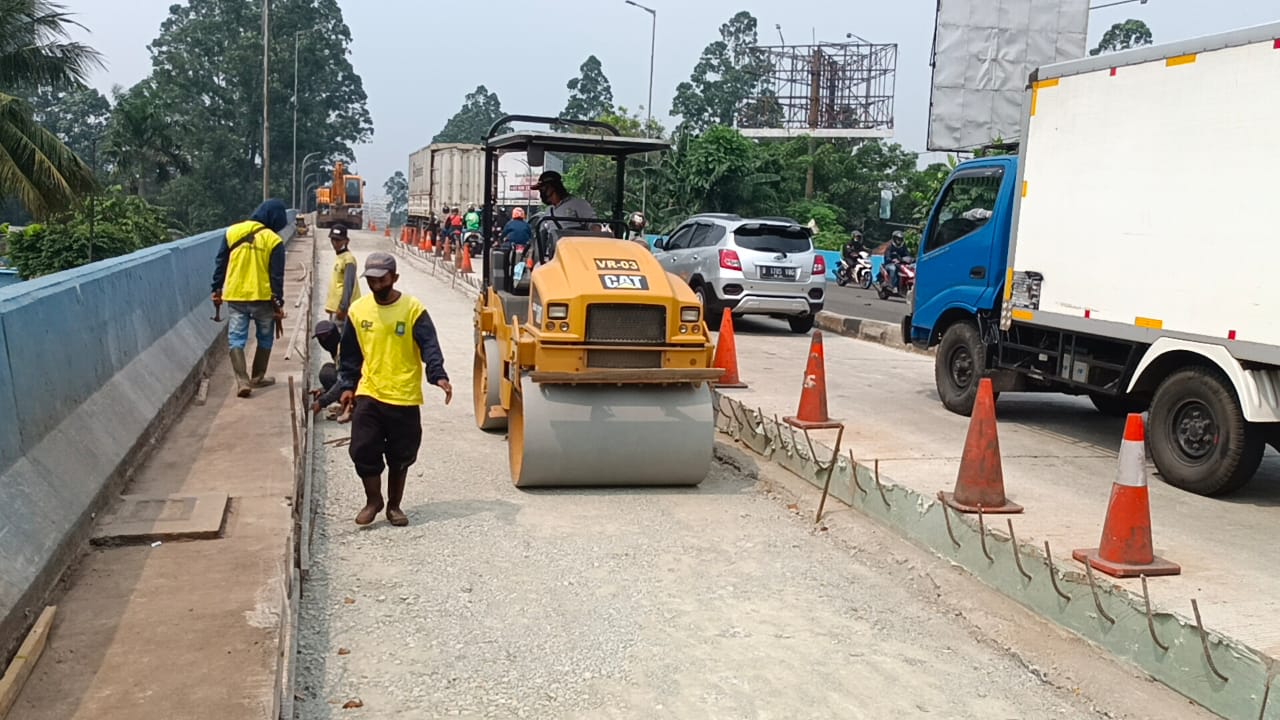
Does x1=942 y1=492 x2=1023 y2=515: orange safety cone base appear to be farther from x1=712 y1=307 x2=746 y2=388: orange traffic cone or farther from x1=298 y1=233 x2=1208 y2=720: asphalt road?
x1=712 y1=307 x2=746 y2=388: orange traffic cone

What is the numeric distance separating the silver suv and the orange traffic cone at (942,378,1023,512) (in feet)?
32.8

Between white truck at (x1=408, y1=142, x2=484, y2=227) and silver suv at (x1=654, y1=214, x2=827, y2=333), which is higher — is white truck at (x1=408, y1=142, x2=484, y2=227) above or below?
above

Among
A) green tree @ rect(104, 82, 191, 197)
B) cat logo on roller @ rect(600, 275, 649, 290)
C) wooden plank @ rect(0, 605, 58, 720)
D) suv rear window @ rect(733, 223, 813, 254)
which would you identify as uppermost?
green tree @ rect(104, 82, 191, 197)

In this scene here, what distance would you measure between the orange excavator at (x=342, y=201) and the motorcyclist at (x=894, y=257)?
36.4m

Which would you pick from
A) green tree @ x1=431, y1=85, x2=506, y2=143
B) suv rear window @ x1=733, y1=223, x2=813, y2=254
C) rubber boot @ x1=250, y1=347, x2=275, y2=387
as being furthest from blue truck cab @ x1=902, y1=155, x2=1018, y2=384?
green tree @ x1=431, y1=85, x2=506, y2=143

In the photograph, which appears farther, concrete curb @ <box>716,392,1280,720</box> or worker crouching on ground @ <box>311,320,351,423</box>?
worker crouching on ground @ <box>311,320,351,423</box>

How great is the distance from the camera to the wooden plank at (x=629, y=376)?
7.29m

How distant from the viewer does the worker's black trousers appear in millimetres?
6422

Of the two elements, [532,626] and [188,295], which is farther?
[188,295]

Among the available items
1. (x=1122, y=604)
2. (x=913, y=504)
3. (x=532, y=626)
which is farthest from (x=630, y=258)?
(x=1122, y=604)

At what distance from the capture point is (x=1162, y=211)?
7770 millimetres

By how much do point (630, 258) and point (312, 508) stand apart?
270 centimetres

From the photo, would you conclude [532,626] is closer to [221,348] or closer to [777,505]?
[777,505]

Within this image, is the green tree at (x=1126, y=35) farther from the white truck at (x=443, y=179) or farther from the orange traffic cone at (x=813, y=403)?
the orange traffic cone at (x=813, y=403)
